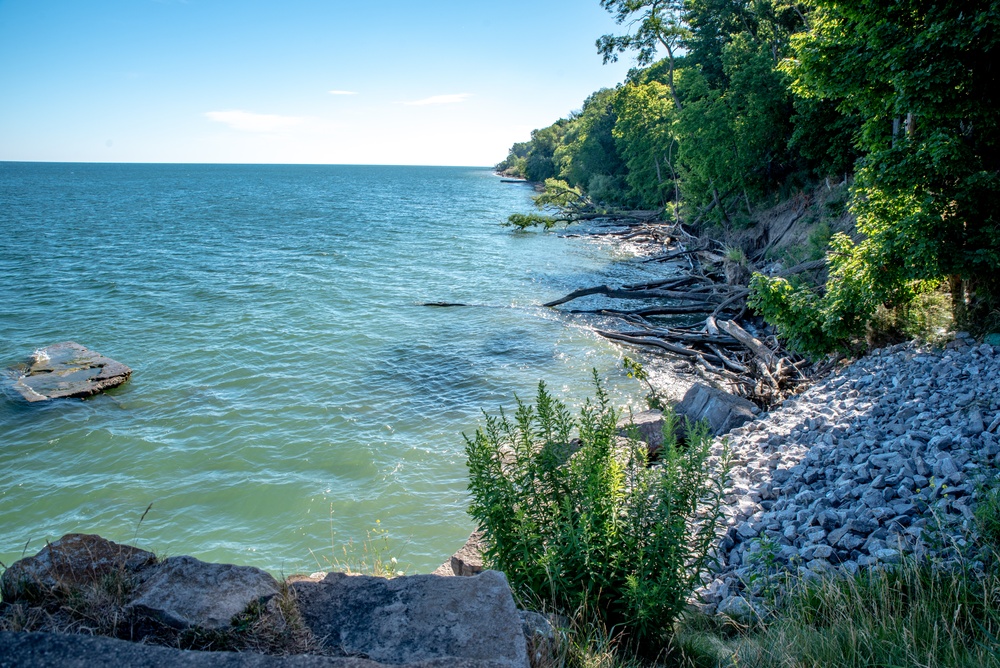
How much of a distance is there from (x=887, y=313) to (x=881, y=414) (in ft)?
13.0

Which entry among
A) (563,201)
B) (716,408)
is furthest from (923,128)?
(563,201)

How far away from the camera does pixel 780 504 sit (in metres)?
7.15

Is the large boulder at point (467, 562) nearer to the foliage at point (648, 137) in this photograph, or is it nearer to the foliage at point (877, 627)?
the foliage at point (877, 627)

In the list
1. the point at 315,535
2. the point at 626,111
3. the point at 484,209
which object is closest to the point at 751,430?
the point at 315,535

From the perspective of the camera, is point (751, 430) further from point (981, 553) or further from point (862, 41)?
point (862, 41)

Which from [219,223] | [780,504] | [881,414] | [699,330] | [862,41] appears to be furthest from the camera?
[219,223]

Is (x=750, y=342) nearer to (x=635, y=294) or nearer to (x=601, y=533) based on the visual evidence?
(x=635, y=294)

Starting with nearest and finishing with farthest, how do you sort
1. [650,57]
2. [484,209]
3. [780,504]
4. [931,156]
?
[780,504] → [931,156] → [650,57] → [484,209]

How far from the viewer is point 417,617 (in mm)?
3559

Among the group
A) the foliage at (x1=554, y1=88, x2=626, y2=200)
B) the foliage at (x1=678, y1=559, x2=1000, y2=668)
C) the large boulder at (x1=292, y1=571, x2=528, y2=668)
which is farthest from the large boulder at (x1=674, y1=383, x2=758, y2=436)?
the foliage at (x1=554, y1=88, x2=626, y2=200)

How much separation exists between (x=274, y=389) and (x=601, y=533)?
1307cm

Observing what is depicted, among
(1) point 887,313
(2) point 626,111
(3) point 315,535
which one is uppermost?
(2) point 626,111

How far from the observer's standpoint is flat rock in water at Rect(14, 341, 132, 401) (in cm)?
1492

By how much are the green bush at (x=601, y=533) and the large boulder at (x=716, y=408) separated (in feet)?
21.4
